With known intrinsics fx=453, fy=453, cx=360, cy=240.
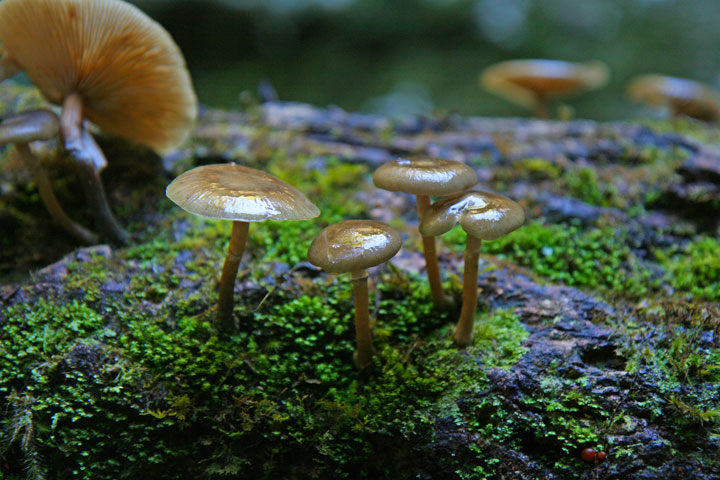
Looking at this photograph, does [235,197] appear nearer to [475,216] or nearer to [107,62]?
[475,216]

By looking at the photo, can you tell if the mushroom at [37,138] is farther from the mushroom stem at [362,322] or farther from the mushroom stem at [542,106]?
the mushroom stem at [542,106]

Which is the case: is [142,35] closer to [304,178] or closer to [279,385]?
[304,178]

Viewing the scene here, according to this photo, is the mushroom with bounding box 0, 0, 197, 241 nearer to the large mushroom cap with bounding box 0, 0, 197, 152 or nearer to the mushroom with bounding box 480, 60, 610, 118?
the large mushroom cap with bounding box 0, 0, 197, 152

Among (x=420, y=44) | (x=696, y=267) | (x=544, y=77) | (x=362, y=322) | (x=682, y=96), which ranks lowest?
(x=696, y=267)

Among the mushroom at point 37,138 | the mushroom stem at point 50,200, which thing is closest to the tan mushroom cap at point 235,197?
the mushroom at point 37,138

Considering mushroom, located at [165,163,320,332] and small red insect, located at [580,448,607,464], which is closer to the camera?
mushroom, located at [165,163,320,332]

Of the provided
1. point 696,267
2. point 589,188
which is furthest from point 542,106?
point 696,267

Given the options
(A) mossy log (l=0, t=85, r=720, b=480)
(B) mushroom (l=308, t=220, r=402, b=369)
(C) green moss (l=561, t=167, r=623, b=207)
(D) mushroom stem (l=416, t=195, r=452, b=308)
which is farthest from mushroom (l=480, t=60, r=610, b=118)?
(B) mushroom (l=308, t=220, r=402, b=369)

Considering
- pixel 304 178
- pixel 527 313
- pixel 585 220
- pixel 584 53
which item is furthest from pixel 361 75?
pixel 527 313
